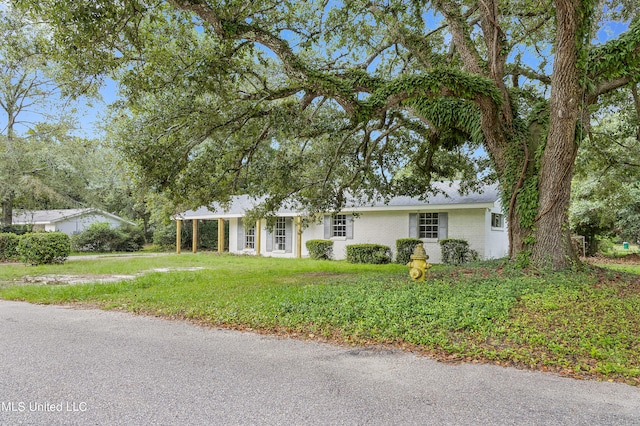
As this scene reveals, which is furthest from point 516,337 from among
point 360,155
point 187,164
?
point 360,155

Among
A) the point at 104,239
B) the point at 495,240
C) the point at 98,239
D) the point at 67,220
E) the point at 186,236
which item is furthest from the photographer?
the point at 67,220

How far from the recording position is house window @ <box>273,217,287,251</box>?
19.8 m

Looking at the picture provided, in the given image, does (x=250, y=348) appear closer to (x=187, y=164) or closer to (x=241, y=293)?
(x=241, y=293)

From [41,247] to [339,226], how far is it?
457 inches

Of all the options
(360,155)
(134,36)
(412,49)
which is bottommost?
(360,155)

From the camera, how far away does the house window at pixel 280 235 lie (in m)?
19.8

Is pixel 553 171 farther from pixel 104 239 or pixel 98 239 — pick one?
pixel 98 239

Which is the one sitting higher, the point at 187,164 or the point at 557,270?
the point at 187,164

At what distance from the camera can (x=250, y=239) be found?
21.1 metres

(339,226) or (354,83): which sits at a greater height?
(354,83)

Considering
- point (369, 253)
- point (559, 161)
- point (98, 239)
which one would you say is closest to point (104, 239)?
point (98, 239)

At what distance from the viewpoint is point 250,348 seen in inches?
187

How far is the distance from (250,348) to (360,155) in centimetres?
961

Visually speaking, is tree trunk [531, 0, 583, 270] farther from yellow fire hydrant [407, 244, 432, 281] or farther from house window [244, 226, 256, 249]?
house window [244, 226, 256, 249]
